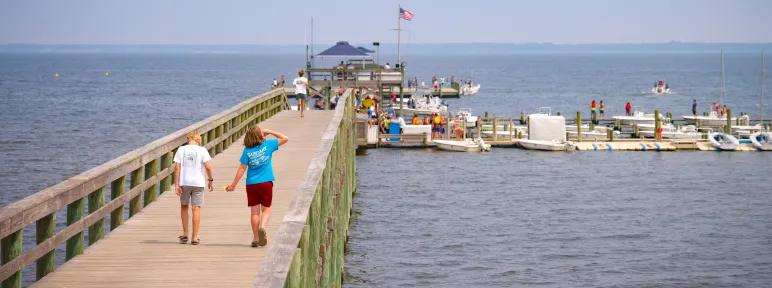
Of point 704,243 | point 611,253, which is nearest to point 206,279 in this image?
point 611,253

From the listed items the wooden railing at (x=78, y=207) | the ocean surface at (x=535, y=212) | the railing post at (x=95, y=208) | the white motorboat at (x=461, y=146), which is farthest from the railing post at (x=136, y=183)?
the white motorboat at (x=461, y=146)

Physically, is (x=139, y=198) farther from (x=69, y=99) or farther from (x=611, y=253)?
(x=69, y=99)

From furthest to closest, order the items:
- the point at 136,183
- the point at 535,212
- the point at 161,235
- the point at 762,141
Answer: the point at 762,141 < the point at 535,212 < the point at 136,183 < the point at 161,235

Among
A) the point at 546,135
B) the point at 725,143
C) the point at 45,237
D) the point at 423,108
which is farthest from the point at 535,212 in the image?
the point at 423,108

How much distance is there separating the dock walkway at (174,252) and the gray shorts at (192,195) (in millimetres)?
488

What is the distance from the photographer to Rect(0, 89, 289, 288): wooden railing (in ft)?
32.3

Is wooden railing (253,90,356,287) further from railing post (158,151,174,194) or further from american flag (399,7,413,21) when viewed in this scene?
american flag (399,7,413,21)

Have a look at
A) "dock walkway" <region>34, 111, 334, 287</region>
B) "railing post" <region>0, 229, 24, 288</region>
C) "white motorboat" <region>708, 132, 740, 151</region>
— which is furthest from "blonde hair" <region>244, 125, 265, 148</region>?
"white motorboat" <region>708, 132, 740, 151</region>

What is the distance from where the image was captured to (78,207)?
38.1 feet

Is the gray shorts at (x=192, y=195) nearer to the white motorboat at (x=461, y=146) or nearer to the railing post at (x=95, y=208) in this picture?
the railing post at (x=95, y=208)

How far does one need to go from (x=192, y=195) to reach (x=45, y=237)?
2163 millimetres

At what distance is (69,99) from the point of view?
111 metres

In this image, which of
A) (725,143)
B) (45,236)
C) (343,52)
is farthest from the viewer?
(343,52)

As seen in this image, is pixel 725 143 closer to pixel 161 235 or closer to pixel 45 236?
pixel 161 235
